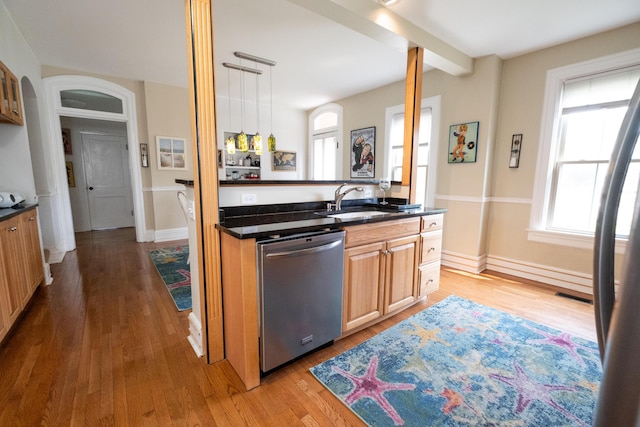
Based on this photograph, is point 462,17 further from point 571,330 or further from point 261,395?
point 261,395

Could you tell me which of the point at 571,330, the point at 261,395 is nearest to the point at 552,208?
the point at 571,330

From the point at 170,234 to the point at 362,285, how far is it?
421cm

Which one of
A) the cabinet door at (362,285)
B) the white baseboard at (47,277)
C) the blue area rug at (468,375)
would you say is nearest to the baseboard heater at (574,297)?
the blue area rug at (468,375)

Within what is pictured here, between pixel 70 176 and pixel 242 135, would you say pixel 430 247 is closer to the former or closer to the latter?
pixel 242 135

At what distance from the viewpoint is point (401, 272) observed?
2.41 meters

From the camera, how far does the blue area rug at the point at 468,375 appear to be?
58.7 inches

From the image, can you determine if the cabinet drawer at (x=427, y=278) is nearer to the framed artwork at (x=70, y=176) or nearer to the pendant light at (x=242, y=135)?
the pendant light at (x=242, y=135)

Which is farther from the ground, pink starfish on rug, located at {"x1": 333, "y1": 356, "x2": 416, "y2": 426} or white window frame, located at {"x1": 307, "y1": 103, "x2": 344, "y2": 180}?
white window frame, located at {"x1": 307, "y1": 103, "x2": 344, "y2": 180}

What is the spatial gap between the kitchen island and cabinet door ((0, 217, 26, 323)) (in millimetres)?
1648

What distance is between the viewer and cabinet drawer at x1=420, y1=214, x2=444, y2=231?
256 centimetres

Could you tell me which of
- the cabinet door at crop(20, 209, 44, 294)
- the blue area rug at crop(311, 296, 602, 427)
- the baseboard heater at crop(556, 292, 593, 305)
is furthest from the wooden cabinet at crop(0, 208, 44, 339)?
the baseboard heater at crop(556, 292, 593, 305)

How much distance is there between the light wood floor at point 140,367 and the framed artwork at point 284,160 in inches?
154

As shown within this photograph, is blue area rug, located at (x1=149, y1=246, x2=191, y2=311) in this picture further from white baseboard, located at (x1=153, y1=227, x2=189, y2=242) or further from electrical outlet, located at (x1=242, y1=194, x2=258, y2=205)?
electrical outlet, located at (x1=242, y1=194, x2=258, y2=205)

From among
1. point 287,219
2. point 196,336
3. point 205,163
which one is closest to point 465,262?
point 287,219
